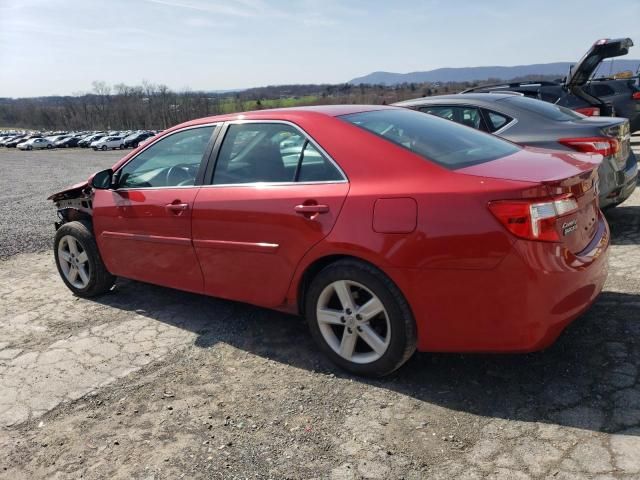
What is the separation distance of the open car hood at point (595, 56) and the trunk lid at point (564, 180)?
5647 mm

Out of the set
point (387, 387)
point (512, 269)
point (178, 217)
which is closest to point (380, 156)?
point (512, 269)

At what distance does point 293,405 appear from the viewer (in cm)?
297

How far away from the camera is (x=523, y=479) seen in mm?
2252

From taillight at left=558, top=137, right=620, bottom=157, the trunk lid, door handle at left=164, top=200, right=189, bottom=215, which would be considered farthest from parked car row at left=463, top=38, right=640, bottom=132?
door handle at left=164, top=200, right=189, bottom=215

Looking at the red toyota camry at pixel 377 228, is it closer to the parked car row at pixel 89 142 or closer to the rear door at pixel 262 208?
the rear door at pixel 262 208

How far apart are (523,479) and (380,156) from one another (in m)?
1.72

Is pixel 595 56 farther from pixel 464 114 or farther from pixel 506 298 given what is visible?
pixel 506 298

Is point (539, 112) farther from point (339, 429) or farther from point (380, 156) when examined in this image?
point (339, 429)

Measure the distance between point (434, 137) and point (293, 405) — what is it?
1812mm

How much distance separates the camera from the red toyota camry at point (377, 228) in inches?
103

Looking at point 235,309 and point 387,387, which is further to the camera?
point 235,309

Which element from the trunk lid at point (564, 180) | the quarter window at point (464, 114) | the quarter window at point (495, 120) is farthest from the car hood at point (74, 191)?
the quarter window at point (495, 120)

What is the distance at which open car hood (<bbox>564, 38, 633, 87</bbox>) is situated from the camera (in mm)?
7801

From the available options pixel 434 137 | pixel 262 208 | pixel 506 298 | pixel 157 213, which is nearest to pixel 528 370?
pixel 506 298
